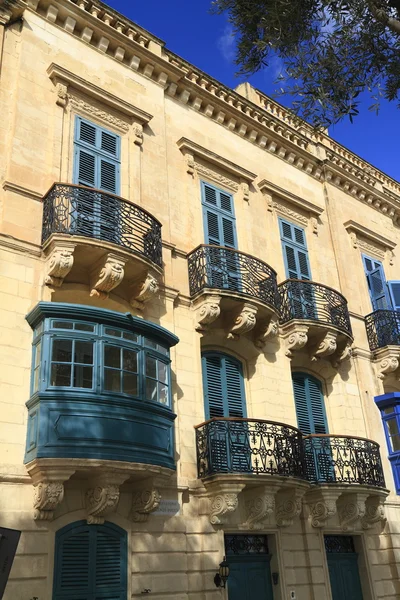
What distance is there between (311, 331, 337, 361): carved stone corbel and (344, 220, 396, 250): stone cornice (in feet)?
17.1

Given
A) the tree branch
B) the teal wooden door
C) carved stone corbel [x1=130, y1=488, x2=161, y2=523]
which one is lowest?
the teal wooden door

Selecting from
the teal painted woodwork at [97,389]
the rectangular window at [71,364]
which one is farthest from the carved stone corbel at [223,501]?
the rectangular window at [71,364]

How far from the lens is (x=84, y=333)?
995 cm

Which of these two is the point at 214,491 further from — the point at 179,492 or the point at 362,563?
the point at 362,563

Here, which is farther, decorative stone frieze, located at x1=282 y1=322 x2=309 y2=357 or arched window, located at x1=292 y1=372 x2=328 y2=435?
arched window, located at x1=292 y1=372 x2=328 y2=435

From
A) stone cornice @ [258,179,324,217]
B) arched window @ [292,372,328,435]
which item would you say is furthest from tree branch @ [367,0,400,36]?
arched window @ [292,372,328,435]

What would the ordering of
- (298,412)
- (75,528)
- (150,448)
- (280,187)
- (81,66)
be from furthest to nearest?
(280,187)
(298,412)
(81,66)
(150,448)
(75,528)

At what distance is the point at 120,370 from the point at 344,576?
744 cm

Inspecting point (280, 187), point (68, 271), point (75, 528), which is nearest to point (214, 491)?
point (75, 528)

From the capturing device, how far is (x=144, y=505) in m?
10.0

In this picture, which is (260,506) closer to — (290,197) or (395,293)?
(290,197)

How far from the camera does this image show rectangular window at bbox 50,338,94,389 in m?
9.59

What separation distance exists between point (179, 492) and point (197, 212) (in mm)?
6659

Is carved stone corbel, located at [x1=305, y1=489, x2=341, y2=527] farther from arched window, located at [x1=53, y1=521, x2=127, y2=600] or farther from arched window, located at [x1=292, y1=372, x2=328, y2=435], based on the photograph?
arched window, located at [x1=53, y1=521, x2=127, y2=600]
